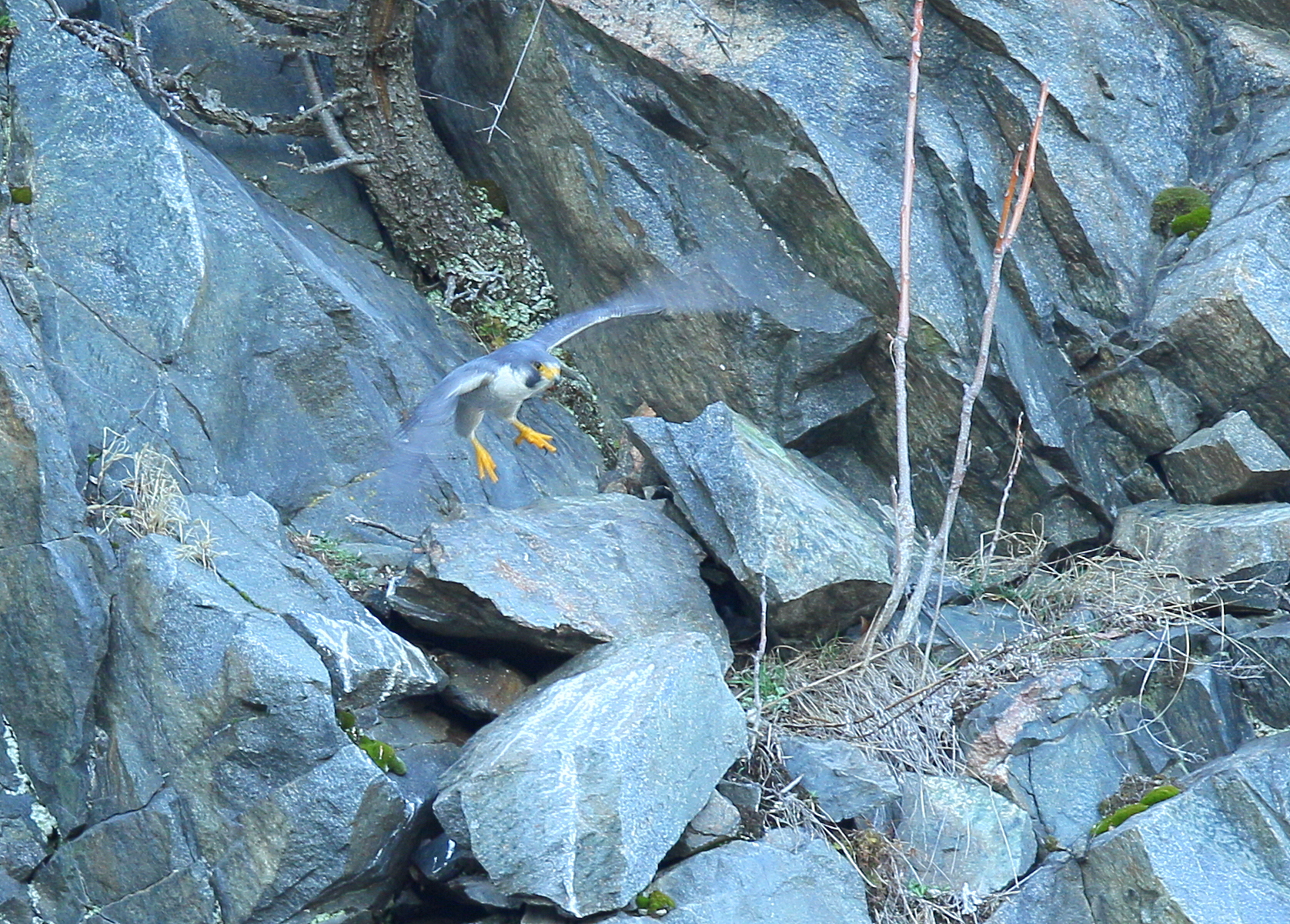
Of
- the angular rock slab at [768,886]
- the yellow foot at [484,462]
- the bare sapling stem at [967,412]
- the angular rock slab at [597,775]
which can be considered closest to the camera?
the angular rock slab at [597,775]

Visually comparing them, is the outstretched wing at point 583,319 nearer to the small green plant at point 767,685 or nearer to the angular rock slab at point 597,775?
the small green plant at point 767,685

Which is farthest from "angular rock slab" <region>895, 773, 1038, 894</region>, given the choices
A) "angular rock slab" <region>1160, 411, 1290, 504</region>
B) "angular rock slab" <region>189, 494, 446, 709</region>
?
"angular rock slab" <region>1160, 411, 1290, 504</region>

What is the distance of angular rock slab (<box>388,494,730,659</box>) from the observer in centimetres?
538

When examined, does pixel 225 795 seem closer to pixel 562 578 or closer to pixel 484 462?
pixel 562 578

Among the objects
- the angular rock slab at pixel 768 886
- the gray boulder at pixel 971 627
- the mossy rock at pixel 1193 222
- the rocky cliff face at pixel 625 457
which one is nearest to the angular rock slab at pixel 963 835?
the rocky cliff face at pixel 625 457

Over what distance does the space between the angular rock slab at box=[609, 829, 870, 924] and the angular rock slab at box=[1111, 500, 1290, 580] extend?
8.16 ft

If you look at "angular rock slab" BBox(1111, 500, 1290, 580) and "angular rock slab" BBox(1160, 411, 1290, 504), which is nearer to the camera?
"angular rock slab" BBox(1111, 500, 1290, 580)

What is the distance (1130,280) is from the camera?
7012mm

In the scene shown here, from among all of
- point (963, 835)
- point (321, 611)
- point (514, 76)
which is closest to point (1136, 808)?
point (963, 835)

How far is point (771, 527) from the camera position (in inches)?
234

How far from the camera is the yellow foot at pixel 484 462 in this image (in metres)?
6.64

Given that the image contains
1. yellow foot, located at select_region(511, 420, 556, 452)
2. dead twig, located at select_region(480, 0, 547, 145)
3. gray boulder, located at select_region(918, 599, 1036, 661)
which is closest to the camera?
gray boulder, located at select_region(918, 599, 1036, 661)

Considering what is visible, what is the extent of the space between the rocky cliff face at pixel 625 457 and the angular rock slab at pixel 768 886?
0.6 inches

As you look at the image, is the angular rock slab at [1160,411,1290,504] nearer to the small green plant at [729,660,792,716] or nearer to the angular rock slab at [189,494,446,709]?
the small green plant at [729,660,792,716]
